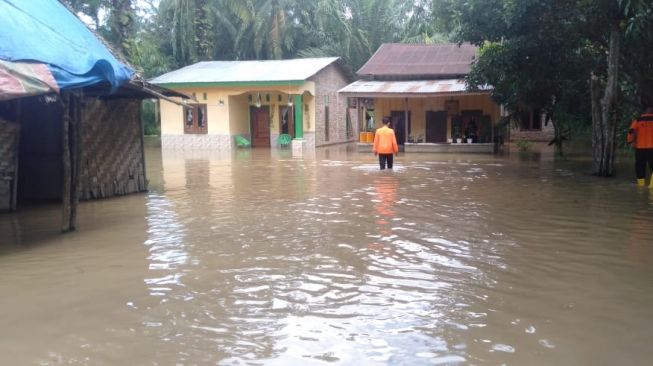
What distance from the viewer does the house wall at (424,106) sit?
2427 centimetres

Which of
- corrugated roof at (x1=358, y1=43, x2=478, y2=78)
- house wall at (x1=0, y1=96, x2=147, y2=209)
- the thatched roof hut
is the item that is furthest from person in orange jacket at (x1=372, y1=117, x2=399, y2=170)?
corrugated roof at (x1=358, y1=43, x2=478, y2=78)

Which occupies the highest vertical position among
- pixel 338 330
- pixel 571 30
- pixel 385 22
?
pixel 385 22

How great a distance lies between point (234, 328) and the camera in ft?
13.7

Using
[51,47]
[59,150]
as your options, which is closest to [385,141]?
[59,150]

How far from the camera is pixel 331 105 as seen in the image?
2948cm

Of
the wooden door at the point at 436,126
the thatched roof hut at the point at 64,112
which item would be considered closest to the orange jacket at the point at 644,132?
the thatched roof hut at the point at 64,112

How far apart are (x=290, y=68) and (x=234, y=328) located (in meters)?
23.6

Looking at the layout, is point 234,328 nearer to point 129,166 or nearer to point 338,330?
point 338,330

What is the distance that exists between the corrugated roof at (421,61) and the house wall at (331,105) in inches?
103

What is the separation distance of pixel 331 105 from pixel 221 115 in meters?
5.68

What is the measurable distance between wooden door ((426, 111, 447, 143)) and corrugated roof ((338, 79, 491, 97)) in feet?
4.93

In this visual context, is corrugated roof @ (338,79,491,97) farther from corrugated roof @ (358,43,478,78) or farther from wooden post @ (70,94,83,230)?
wooden post @ (70,94,83,230)

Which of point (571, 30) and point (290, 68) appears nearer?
point (571, 30)

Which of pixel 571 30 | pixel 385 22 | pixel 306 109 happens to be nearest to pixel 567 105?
pixel 571 30
